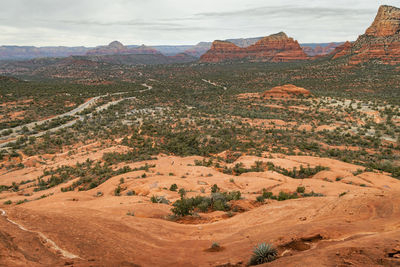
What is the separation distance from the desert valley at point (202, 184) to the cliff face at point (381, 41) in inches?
1972

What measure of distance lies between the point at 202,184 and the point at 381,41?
12559 cm

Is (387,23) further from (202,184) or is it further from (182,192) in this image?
(182,192)

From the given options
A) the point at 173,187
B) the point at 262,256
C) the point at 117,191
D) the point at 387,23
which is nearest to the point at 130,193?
the point at 117,191

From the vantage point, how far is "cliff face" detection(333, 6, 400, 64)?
94812 mm

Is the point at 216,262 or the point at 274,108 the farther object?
the point at 274,108

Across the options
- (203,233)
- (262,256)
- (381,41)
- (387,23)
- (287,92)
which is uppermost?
(387,23)

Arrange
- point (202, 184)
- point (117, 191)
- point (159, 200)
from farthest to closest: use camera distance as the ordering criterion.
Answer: point (202, 184) → point (117, 191) → point (159, 200)

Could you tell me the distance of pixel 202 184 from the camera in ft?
50.6

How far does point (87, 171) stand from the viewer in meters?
20.3

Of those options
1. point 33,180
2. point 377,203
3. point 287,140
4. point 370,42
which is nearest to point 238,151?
point 287,140

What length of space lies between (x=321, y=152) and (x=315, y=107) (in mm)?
27724

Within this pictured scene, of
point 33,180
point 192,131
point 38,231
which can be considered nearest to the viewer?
point 38,231

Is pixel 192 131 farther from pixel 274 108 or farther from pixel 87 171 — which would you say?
pixel 274 108

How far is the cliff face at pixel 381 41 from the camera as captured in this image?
94812 mm
